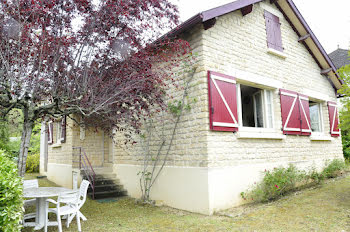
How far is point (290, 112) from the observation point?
325 inches

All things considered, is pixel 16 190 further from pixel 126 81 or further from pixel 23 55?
pixel 126 81

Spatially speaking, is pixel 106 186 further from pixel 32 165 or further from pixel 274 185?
pixel 32 165

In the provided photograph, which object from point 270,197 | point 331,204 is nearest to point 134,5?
point 270,197

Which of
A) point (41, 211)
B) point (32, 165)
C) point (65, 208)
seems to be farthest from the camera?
point (32, 165)

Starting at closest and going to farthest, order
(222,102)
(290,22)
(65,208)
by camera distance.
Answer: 1. (65,208)
2. (222,102)
3. (290,22)

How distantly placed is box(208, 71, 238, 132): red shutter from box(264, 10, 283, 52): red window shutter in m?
2.58

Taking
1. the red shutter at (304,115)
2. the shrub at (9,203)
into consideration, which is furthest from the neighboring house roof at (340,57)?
the shrub at (9,203)

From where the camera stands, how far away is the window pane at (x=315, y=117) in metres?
10.2

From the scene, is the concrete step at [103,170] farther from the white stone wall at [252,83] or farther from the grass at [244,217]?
the white stone wall at [252,83]

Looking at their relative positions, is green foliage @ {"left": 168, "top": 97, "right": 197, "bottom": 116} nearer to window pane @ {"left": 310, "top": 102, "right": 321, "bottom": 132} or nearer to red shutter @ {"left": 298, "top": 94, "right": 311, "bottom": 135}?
red shutter @ {"left": 298, "top": 94, "right": 311, "bottom": 135}

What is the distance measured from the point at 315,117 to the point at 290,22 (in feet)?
11.9

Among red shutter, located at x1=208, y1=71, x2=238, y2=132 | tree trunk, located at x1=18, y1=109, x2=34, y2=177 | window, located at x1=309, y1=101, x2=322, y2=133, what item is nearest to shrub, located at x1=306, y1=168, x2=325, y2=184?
window, located at x1=309, y1=101, x2=322, y2=133

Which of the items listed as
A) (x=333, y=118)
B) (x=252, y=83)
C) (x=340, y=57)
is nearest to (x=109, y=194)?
(x=252, y=83)

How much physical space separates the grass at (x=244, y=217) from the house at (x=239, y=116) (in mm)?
492
